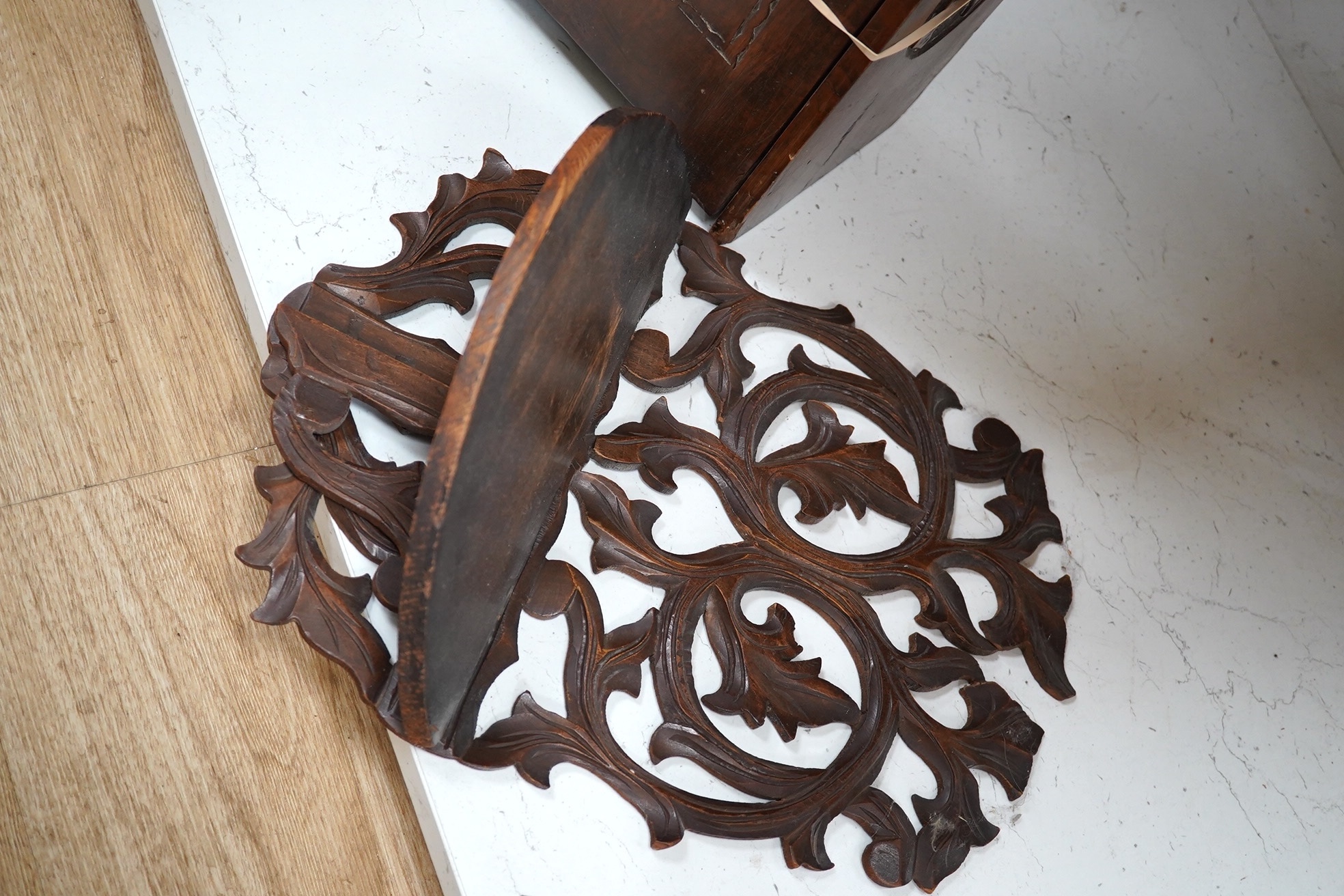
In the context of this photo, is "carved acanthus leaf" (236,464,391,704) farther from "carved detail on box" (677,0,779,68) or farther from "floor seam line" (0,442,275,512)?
"carved detail on box" (677,0,779,68)

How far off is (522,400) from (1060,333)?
3.08 feet

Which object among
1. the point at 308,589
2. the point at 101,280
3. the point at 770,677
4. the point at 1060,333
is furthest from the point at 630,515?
the point at 1060,333

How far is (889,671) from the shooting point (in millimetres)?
1080

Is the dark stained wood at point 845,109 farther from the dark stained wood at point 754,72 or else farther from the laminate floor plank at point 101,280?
the laminate floor plank at point 101,280

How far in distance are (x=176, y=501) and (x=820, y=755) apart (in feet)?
2.29

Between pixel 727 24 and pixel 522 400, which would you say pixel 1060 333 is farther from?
pixel 522 400

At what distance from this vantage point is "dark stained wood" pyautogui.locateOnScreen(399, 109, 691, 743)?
679mm

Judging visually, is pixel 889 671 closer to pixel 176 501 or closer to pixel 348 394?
pixel 348 394

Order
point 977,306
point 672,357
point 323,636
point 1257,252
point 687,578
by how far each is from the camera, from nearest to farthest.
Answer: point 323,636 < point 687,578 < point 672,357 < point 977,306 < point 1257,252

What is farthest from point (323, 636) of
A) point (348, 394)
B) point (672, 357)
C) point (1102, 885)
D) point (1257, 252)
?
point (1257, 252)

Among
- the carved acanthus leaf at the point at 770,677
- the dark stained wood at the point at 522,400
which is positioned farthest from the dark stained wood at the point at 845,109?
the carved acanthus leaf at the point at 770,677

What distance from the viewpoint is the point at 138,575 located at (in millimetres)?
999

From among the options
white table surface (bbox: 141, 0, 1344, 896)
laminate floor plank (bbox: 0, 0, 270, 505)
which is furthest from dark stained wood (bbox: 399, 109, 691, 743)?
laminate floor plank (bbox: 0, 0, 270, 505)

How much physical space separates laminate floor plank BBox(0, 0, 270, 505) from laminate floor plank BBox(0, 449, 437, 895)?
0.05m
